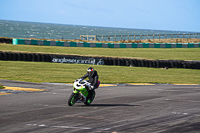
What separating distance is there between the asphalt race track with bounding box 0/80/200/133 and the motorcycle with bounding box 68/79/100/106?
0.25m

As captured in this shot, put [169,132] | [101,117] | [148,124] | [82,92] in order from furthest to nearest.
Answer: [82,92], [101,117], [148,124], [169,132]

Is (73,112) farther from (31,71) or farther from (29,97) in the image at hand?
(31,71)

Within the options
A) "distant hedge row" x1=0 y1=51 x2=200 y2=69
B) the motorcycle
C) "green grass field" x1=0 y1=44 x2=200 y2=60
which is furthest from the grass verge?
the motorcycle

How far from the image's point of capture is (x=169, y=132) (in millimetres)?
8391

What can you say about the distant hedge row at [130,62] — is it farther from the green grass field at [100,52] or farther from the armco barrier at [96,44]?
the armco barrier at [96,44]

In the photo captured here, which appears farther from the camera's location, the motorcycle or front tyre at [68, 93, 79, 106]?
front tyre at [68, 93, 79, 106]

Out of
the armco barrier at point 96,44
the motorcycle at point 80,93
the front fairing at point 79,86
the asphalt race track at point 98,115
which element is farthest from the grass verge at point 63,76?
the armco barrier at point 96,44

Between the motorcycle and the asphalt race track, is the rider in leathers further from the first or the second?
the asphalt race track

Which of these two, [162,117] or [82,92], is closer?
[162,117]

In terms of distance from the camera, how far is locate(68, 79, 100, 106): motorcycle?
41.2ft

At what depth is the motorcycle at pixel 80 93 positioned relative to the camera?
41.2ft

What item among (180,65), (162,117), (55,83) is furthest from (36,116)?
(180,65)

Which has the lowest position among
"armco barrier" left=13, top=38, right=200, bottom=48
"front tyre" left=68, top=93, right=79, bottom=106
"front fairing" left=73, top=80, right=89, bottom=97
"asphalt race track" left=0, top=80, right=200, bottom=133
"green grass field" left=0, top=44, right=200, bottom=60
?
"asphalt race track" left=0, top=80, right=200, bottom=133

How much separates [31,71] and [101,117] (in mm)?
16752
